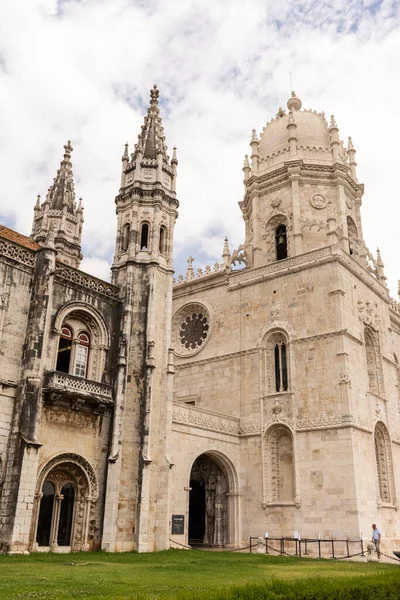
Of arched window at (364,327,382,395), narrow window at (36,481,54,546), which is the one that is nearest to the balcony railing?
narrow window at (36,481,54,546)

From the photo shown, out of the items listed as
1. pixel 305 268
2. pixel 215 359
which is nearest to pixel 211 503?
pixel 215 359

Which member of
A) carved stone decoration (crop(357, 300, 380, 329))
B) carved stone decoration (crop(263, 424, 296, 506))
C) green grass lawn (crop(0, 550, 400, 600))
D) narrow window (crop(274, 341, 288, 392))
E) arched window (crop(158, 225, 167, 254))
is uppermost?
arched window (crop(158, 225, 167, 254))

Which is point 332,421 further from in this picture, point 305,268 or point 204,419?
point 305,268

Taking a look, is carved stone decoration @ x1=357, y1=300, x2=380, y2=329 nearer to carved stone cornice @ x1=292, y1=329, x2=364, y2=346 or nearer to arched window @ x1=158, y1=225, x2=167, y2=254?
carved stone cornice @ x1=292, y1=329, x2=364, y2=346

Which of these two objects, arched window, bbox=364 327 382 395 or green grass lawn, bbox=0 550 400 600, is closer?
green grass lawn, bbox=0 550 400 600

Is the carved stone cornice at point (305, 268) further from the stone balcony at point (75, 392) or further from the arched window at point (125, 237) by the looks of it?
the stone balcony at point (75, 392)

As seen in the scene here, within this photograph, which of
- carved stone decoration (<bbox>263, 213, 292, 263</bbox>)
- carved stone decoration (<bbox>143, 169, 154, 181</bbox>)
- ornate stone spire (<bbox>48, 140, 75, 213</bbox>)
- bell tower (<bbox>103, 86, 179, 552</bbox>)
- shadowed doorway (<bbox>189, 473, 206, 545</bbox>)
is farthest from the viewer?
carved stone decoration (<bbox>263, 213, 292, 263</bbox>)

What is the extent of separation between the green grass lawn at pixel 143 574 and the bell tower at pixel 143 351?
1935mm

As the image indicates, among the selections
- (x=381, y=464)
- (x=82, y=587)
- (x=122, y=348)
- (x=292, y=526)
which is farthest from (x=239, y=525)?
(x=82, y=587)

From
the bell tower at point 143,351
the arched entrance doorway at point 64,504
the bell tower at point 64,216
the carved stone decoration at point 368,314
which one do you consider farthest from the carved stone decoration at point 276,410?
the bell tower at point 64,216

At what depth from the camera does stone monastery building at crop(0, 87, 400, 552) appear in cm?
2117

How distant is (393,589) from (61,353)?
1606cm

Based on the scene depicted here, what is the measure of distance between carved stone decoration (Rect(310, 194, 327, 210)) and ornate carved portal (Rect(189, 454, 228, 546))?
1663cm

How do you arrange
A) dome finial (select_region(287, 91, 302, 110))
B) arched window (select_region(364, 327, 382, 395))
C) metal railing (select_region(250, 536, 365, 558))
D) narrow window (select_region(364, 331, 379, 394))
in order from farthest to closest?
1. dome finial (select_region(287, 91, 302, 110))
2. arched window (select_region(364, 327, 382, 395))
3. narrow window (select_region(364, 331, 379, 394))
4. metal railing (select_region(250, 536, 365, 558))
